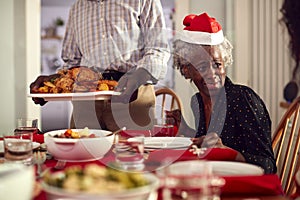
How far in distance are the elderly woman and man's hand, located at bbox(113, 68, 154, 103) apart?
0.21m

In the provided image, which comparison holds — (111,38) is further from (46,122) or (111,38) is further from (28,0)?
(46,122)

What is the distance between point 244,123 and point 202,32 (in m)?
0.45

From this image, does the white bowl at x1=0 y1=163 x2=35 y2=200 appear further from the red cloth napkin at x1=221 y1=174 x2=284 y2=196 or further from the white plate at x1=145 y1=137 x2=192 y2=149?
the white plate at x1=145 y1=137 x2=192 y2=149

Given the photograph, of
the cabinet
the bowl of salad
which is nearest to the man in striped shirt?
the bowl of salad

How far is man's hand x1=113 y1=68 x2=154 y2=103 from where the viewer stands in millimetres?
2143

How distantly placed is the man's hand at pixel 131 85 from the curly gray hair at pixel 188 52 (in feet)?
0.69

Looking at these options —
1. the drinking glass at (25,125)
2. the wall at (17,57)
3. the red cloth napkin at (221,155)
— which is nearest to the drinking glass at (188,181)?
the red cloth napkin at (221,155)

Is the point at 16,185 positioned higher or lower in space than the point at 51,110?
higher

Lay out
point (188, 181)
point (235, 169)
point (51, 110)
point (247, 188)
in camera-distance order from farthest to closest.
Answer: point (51, 110), point (235, 169), point (247, 188), point (188, 181)

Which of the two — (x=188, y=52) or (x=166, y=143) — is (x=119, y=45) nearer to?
(x=188, y=52)

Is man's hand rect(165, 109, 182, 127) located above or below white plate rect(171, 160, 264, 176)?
below

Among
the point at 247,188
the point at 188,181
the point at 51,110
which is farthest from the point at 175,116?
the point at 51,110

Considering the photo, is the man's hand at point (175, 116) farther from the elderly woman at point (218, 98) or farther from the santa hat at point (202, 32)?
the santa hat at point (202, 32)

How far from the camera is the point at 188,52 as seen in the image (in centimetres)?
203
